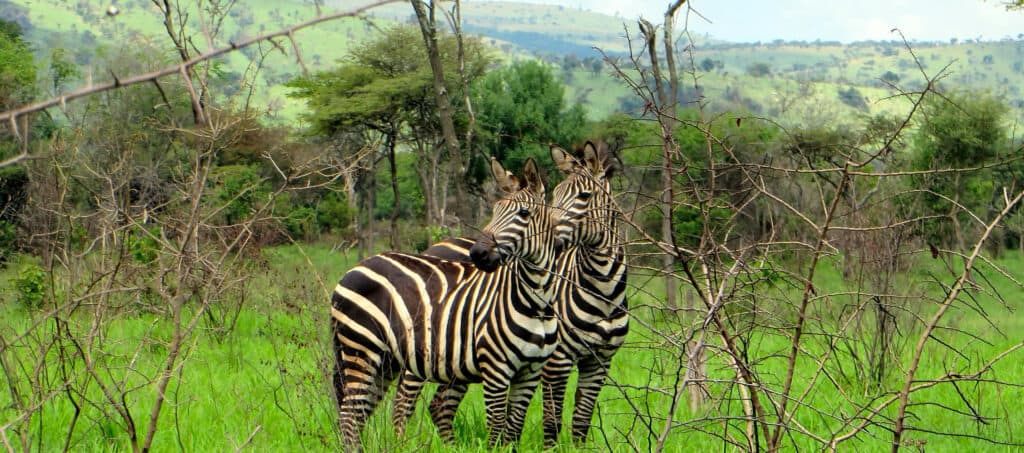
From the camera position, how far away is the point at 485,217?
109ft

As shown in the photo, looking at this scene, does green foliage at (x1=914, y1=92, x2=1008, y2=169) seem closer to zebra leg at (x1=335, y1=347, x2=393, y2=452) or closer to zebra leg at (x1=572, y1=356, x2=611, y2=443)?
zebra leg at (x1=572, y1=356, x2=611, y2=443)

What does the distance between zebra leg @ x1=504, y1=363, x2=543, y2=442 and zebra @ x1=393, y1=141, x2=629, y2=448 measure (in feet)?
0.49

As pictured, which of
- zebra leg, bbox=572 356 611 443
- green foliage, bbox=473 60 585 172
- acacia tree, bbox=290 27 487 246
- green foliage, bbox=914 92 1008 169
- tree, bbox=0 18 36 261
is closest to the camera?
zebra leg, bbox=572 356 611 443

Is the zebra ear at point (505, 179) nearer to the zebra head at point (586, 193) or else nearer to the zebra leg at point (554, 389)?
the zebra head at point (586, 193)

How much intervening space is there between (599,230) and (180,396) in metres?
3.57

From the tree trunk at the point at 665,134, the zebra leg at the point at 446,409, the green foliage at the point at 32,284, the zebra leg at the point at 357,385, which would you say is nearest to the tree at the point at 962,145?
the green foliage at the point at 32,284

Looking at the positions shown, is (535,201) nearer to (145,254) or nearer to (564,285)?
(564,285)

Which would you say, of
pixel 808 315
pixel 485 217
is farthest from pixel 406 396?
pixel 485 217

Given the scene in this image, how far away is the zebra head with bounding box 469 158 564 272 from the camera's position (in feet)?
16.9

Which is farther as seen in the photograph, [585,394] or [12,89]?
[12,89]

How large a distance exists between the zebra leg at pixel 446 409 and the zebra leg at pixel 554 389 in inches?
20.6

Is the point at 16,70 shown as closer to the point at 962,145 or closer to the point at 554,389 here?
the point at 962,145

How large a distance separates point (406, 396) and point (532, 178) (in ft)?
4.89

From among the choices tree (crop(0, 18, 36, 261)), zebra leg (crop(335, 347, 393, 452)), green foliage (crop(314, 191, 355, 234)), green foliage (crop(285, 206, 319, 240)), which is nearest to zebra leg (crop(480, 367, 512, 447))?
zebra leg (crop(335, 347, 393, 452))
